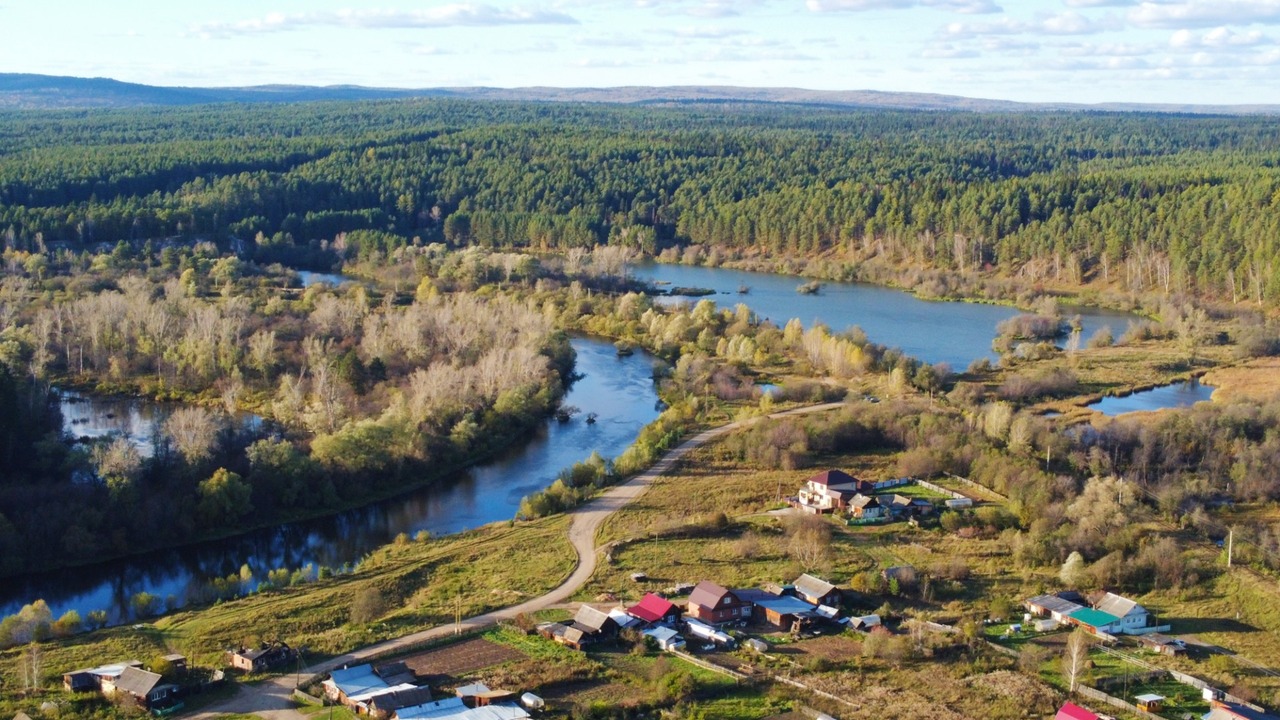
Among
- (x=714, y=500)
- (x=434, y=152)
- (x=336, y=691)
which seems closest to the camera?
(x=336, y=691)

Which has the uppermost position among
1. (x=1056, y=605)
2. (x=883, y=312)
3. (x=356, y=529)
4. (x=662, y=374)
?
(x=1056, y=605)

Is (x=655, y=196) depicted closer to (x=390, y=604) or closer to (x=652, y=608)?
(x=390, y=604)

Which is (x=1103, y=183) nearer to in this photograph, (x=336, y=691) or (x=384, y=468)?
(x=384, y=468)

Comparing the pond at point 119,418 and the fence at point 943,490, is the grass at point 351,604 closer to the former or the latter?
the pond at point 119,418

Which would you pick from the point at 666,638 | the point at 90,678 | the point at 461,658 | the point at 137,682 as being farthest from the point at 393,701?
the point at 90,678

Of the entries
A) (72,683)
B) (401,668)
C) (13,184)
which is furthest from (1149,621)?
(13,184)

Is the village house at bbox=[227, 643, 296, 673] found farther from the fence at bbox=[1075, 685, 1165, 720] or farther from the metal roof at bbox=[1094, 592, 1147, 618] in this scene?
the metal roof at bbox=[1094, 592, 1147, 618]
